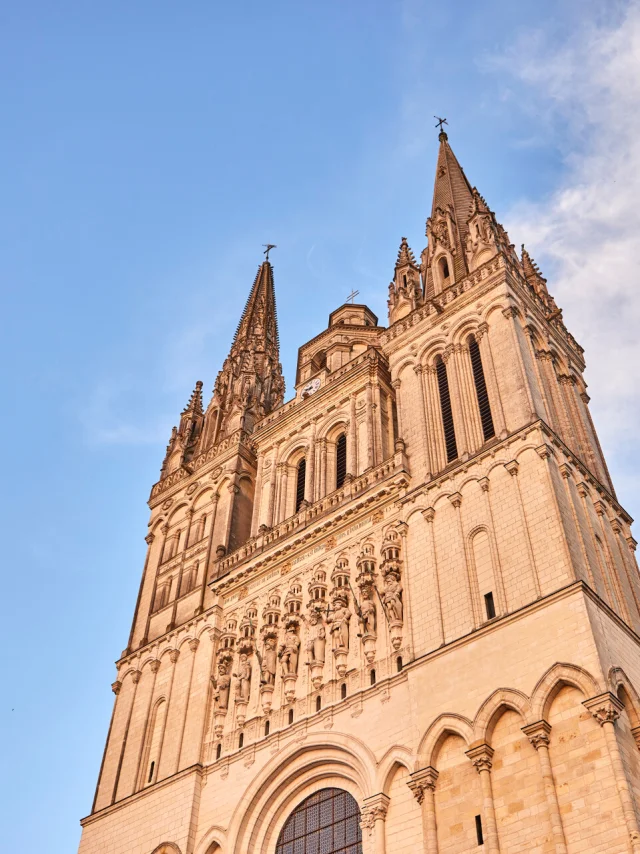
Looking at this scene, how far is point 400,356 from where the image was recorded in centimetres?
2955

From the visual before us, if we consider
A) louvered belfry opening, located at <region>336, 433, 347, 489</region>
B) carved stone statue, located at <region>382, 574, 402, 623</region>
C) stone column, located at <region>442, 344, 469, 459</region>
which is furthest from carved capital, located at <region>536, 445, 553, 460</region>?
louvered belfry opening, located at <region>336, 433, 347, 489</region>

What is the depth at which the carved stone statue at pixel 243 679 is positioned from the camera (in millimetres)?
25094

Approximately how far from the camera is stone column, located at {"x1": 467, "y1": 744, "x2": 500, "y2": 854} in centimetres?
1736

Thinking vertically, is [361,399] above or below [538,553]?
above

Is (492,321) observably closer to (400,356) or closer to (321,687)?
(400,356)

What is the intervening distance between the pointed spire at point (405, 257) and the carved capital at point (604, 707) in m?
19.6

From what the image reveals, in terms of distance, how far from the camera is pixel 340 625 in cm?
2389

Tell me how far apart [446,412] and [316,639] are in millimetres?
6999

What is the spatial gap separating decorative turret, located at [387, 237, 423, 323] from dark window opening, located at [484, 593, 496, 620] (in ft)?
40.0

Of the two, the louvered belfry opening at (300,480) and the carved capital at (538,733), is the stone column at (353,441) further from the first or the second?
the carved capital at (538,733)

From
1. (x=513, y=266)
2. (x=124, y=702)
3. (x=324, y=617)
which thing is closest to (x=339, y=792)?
(x=324, y=617)

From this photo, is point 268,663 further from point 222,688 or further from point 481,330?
point 481,330

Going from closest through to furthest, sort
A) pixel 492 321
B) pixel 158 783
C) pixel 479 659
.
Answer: pixel 479 659 < pixel 158 783 < pixel 492 321

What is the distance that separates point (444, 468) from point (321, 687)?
6000 mm
